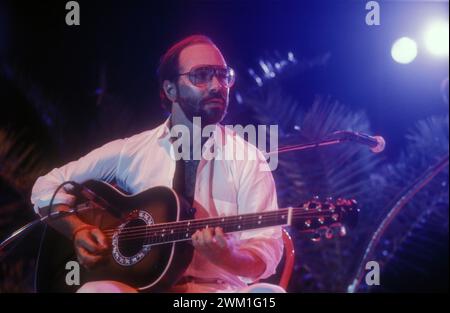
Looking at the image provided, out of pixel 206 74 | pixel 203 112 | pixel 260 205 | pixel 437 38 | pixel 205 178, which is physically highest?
pixel 437 38

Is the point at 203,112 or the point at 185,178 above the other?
the point at 203,112

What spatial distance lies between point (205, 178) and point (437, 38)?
58.3 inches

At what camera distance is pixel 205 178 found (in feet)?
8.81

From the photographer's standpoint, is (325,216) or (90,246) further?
(90,246)

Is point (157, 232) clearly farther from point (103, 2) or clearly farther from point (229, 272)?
point (103, 2)

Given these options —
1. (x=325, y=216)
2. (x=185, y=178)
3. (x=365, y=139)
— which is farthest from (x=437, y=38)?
(x=185, y=178)

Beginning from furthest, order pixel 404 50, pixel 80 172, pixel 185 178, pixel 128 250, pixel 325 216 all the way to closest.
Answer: pixel 404 50 < pixel 80 172 < pixel 185 178 < pixel 128 250 < pixel 325 216

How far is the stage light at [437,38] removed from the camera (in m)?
3.07

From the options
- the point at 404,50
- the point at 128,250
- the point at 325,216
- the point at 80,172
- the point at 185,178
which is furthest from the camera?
the point at 404,50

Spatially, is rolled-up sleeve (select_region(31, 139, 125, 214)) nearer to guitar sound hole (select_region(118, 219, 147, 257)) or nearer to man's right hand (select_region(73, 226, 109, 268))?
→ man's right hand (select_region(73, 226, 109, 268))

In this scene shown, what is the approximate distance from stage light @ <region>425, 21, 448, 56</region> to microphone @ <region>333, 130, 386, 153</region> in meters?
0.61

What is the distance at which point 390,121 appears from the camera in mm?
3004

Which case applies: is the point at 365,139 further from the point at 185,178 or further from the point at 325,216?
the point at 185,178

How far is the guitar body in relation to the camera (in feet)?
8.16
